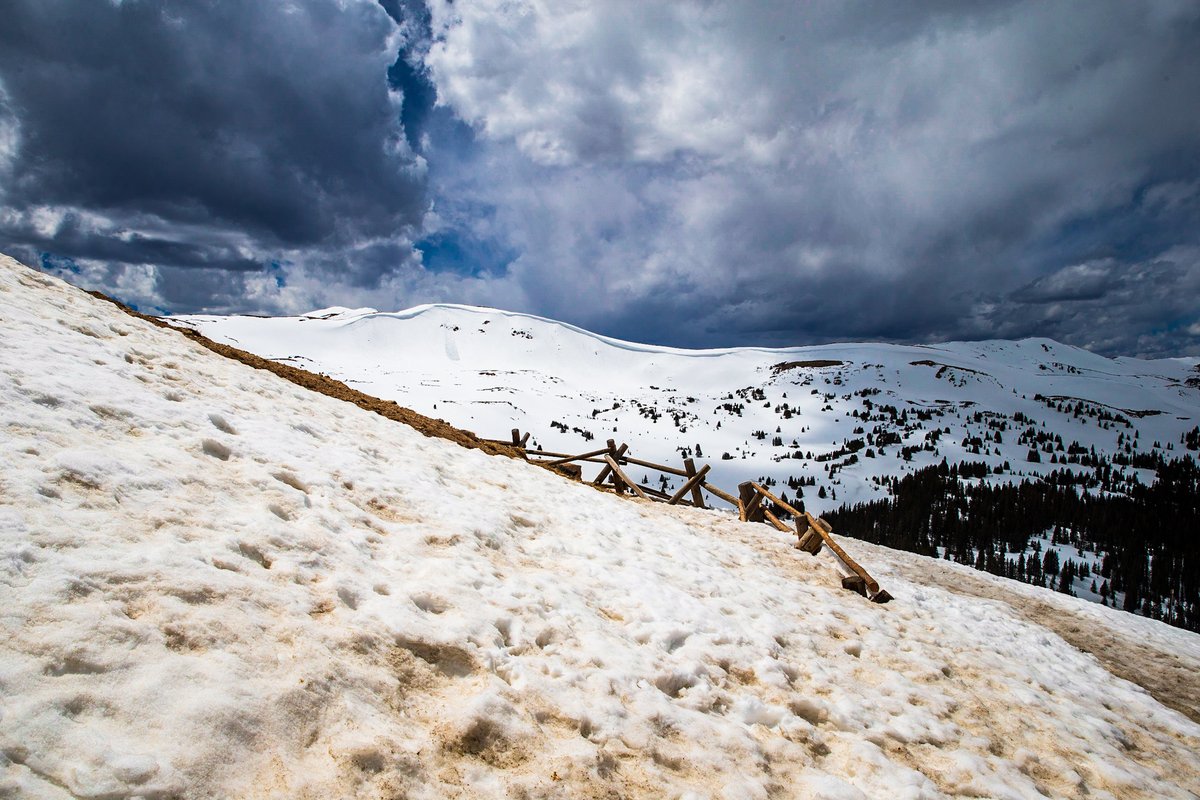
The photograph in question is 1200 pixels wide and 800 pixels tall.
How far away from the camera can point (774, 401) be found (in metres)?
48.2

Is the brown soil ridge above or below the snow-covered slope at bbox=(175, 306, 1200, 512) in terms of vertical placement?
below

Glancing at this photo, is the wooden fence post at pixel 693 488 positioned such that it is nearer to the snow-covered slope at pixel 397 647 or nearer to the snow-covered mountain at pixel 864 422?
the snow-covered slope at pixel 397 647

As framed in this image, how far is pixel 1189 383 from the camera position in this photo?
63.7 metres

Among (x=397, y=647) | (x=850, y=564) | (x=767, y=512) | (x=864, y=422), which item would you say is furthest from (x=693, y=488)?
(x=864, y=422)

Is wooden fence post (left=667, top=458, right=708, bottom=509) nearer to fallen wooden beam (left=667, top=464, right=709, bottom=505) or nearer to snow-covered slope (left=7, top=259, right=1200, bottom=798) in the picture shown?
fallen wooden beam (left=667, top=464, right=709, bottom=505)

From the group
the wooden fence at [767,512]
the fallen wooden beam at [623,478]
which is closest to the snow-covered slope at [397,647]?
the wooden fence at [767,512]

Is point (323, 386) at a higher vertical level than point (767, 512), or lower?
higher

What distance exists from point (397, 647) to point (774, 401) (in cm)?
4782

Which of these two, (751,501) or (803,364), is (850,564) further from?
(803,364)

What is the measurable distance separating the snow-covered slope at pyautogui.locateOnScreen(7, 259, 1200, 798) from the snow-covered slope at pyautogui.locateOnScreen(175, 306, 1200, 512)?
763 inches

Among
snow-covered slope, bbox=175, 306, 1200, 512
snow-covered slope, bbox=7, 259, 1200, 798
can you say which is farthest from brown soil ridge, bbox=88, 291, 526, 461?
snow-covered slope, bbox=175, 306, 1200, 512

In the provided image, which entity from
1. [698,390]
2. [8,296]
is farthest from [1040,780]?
[698,390]

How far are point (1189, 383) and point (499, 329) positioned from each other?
97715 millimetres

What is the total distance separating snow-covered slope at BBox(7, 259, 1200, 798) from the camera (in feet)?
8.59
